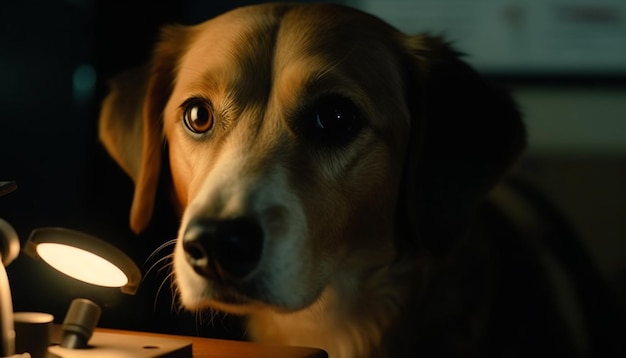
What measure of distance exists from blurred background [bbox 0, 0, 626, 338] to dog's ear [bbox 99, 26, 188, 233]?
14cm

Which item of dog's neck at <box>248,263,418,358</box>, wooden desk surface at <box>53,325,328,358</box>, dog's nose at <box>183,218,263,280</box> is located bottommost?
dog's neck at <box>248,263,418,358</box>

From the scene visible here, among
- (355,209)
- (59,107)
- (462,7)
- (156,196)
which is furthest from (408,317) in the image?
(59,107)

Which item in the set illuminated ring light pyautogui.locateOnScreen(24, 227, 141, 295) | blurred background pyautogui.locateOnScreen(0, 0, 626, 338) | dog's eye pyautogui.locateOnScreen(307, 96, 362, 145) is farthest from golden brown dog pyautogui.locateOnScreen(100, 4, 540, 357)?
blurred background pyautogui.locateOnScreen(0, 0, 626, 338)

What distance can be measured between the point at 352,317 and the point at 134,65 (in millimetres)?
714

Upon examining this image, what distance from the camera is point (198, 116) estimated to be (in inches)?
53.5

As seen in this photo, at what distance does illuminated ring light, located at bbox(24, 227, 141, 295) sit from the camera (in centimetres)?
104

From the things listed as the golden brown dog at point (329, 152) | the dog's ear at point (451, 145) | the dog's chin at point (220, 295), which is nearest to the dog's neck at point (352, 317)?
the golden brown dog at point (329, 152)

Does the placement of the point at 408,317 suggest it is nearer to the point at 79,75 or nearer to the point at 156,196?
the point at 156,196

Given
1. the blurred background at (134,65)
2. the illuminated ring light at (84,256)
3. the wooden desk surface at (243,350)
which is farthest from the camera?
the blurred background at (134,65)

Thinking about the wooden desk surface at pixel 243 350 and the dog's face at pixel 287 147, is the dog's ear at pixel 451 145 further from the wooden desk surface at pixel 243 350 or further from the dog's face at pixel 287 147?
the wooden desk surface at pixel 243 350

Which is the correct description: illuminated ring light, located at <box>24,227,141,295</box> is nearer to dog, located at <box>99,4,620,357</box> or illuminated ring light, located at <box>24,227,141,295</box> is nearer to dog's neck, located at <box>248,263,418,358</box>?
dog, located at <box>99,4,620,357</box>

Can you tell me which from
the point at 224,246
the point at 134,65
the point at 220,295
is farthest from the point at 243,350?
the point at 134,65

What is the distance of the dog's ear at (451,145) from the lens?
1.32 m

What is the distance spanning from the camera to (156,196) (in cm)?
152
